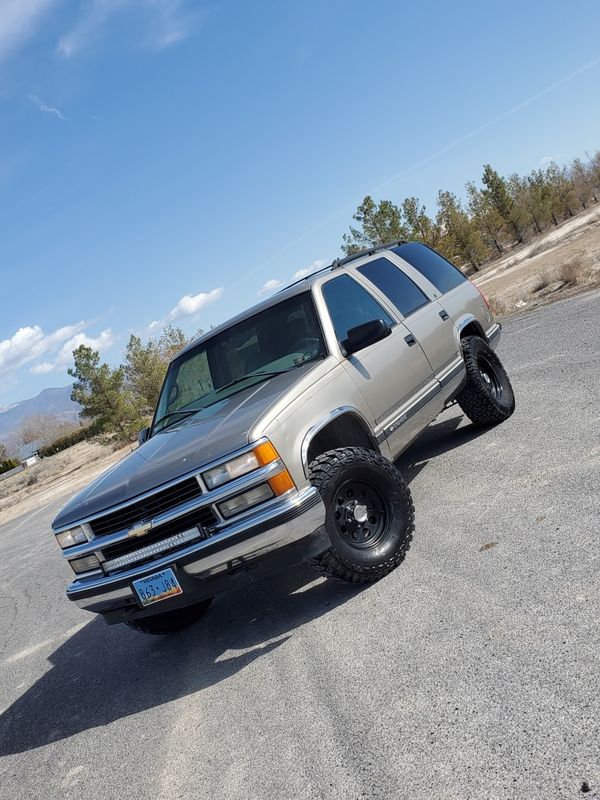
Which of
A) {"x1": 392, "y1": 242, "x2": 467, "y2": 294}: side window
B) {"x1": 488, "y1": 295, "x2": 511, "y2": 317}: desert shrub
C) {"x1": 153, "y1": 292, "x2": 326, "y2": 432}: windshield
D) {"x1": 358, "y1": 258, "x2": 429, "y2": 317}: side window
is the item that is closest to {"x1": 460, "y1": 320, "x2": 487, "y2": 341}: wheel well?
{"x1": 392, "y1": 242, "x2": 467, "y2": 294}: side window

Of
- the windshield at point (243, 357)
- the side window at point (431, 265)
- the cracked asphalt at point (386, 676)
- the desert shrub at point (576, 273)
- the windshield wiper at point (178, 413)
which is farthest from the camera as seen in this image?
the desert shrub at point (576, 273)

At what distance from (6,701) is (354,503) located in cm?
289

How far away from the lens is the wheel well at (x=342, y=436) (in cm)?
441

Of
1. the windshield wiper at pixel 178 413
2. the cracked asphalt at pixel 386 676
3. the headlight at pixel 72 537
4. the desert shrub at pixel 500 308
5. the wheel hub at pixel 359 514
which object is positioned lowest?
the desert shrub at pixel 500 308

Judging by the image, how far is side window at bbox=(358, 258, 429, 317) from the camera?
5914mm

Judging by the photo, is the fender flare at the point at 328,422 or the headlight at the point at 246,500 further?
the fender flare at the point at 328,422

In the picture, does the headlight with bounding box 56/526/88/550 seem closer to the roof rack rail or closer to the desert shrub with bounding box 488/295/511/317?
the roof rack rail

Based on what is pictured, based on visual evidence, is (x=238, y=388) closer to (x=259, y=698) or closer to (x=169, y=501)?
(x=169, y=501)

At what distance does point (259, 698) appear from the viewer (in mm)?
3480

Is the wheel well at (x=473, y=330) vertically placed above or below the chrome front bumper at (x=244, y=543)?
above

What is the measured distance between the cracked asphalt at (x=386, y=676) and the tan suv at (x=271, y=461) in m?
0.45

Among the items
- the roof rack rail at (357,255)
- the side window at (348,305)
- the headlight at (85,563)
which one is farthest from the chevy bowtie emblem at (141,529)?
the roof rack rail at (357,255)

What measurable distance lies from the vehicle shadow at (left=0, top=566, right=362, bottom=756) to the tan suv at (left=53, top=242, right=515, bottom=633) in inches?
10.8

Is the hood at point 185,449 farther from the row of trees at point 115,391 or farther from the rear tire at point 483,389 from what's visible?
the row of trees at point 115,391
